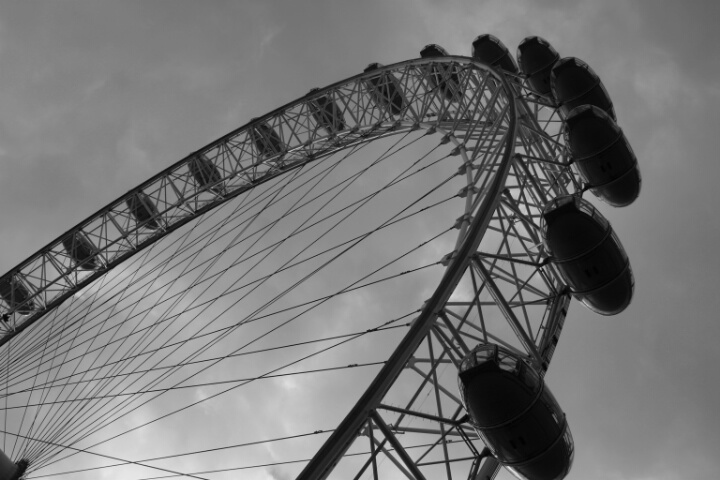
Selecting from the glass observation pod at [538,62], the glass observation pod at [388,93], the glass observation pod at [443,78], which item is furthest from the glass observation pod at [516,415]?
the glass observation pod at [538,62]

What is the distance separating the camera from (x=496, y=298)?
9.45 meters

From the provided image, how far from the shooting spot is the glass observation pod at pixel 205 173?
23.0 m

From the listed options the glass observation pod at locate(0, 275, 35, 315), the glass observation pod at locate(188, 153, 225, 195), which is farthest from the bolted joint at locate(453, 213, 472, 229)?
the glass observation pod at locate(0, 275, 35, 315)

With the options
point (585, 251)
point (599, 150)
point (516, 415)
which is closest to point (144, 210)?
point (599, 150)

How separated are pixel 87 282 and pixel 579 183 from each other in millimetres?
15991

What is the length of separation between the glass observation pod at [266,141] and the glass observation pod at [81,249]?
6.18 m

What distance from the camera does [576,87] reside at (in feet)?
56.1

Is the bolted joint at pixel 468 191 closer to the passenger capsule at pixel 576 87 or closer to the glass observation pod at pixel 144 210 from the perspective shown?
the passenger capsule at pixel 576 87

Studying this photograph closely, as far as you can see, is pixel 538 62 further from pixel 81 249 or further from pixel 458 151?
pixel 81 249

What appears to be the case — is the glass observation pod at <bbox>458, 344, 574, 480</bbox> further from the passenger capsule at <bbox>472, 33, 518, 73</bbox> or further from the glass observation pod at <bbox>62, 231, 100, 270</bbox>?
the glass observation pod at <bbox>62, 231, 100, 270</bbox>

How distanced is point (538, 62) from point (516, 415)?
14.2 metres

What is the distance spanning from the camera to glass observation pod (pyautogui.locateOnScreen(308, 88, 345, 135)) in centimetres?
2152

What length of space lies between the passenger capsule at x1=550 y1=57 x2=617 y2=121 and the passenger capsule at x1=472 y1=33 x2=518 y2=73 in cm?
413

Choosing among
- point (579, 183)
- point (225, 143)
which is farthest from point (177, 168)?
point (579, 183)
